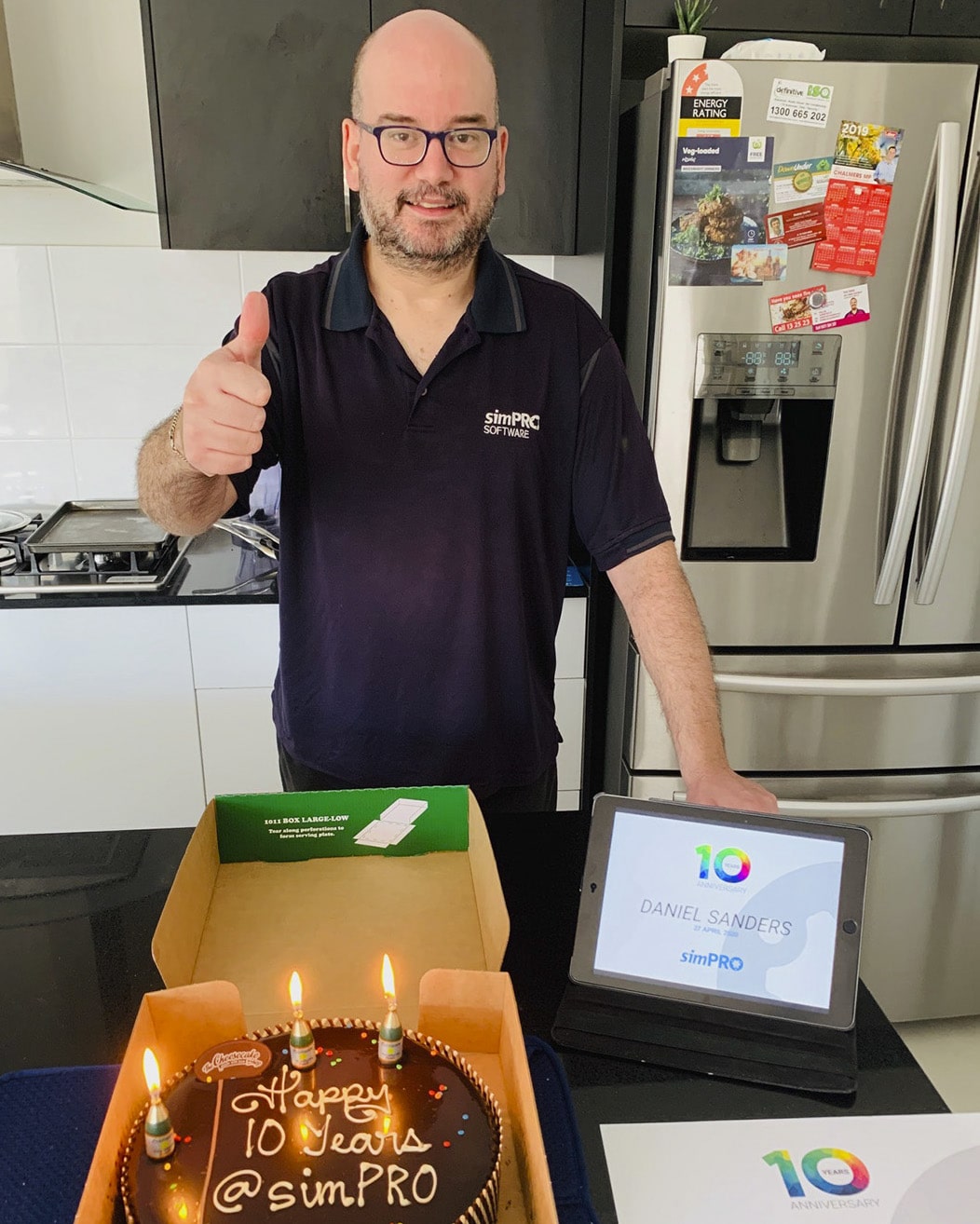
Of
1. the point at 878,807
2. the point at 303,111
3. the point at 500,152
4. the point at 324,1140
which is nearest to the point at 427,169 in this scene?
the point at 500,152

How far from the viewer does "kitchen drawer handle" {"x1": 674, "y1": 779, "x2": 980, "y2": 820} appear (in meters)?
1.99

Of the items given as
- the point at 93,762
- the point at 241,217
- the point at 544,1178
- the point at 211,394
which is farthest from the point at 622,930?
the point at 241,217

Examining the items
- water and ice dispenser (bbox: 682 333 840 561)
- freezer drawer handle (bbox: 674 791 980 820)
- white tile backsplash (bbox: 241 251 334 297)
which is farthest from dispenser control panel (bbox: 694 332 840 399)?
white tile backsplash (bbox: 241 251 334 297)

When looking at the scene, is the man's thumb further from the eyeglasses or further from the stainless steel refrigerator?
the stainless steel refrigerator

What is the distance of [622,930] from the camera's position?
2.78ft

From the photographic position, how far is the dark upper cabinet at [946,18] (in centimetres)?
189

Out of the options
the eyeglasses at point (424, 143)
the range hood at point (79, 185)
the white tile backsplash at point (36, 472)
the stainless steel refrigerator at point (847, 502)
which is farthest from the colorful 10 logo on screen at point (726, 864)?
the white tile backsplash at point (36, 472)

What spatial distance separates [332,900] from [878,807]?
1.46 meters

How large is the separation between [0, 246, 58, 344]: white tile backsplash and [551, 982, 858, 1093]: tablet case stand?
222 cm

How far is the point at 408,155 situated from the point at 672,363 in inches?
Result: 27.5

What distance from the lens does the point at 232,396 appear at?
3.08 feet

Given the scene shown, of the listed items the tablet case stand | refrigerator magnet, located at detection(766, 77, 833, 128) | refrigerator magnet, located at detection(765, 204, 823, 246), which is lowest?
the tablet case stand

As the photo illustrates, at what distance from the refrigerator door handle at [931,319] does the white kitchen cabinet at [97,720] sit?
4.81 ft

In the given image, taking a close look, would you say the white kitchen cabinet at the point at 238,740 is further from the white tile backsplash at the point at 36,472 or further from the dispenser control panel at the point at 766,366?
the dispenser control panel at the point at 766,366
